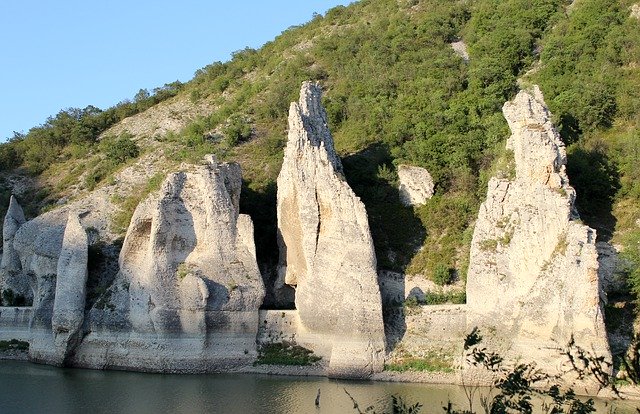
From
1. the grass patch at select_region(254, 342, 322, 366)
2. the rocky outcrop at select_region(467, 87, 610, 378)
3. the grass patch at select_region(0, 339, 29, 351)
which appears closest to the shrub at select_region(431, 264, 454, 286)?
the rocky outcrop at select_region(467, 87, 610, 378)

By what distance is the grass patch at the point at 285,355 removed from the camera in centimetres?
3644

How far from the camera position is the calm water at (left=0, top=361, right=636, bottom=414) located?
28.9 meters

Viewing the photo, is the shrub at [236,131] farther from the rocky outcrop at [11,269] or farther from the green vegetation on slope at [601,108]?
the green vegetation on slope at [601,108]

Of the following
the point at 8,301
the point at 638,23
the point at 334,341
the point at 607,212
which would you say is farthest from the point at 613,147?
the point at 8,301

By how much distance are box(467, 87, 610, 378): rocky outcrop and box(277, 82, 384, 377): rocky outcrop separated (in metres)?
4.63

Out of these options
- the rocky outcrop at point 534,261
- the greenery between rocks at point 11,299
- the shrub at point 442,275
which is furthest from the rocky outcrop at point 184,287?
the rocky outcrop at point 534,261

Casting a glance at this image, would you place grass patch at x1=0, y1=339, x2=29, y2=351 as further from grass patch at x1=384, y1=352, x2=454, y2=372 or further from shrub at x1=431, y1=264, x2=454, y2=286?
shrub at x1=431, y1=264, x2=454, y2=286

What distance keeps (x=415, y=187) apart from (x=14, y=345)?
2222 cm

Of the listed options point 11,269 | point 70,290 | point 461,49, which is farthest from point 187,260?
point 461,49

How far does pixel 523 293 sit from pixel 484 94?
23.9 metres

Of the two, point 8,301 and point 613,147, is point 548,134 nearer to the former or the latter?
point 613,147

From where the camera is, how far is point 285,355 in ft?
121

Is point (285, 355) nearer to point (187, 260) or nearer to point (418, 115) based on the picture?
point (187, 260)

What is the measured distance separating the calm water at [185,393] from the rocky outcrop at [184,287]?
4.18ft
